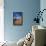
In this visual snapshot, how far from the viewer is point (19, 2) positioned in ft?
17.4

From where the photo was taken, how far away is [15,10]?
5.31 m

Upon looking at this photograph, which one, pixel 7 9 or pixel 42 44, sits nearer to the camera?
pixel 42 44

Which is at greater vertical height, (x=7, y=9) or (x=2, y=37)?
(x=7, y=9)

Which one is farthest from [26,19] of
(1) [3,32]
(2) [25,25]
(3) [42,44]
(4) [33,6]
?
(3) [42,44]

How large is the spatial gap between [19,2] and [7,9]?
Result: 547mm

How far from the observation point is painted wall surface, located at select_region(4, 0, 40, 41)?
17.3 feet

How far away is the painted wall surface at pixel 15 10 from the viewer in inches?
207

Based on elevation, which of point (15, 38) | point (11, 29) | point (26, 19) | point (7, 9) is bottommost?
point (15, 38)

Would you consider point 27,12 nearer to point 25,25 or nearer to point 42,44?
point 25,25

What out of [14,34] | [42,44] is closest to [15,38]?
[14,34]

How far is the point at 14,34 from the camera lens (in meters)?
5.35

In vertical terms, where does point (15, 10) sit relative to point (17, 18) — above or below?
above

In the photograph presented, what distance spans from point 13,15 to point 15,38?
3.01 ft

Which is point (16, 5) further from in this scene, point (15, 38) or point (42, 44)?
point (42, 44)
